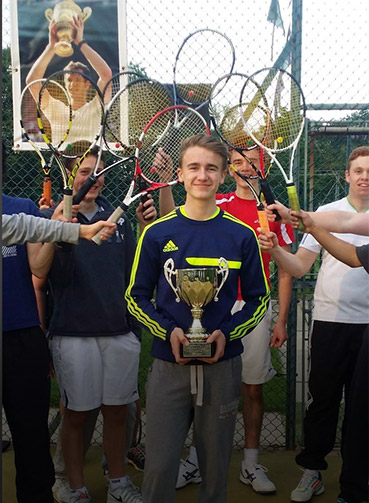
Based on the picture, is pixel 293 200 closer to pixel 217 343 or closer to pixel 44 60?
pixel 217 343

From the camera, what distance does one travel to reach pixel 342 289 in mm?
2756

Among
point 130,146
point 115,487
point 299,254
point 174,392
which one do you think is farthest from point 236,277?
point 115,487

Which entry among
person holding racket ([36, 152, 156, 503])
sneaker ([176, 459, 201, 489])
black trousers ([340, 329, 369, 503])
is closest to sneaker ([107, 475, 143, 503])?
person holding racket ([36, 152, 156, 503])

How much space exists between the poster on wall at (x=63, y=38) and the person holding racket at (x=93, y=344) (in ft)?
3.28

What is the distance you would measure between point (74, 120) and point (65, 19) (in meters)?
0.74

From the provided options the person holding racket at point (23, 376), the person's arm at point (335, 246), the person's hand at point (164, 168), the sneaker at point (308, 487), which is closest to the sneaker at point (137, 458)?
the sneaker at point (308, 487)

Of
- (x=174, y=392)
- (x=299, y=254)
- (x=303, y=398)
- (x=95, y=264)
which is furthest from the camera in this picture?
(x=303, y=398)

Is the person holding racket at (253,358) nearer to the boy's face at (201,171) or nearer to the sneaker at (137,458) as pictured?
the sneaker at (137,458)

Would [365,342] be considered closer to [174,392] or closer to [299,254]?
[299,254]

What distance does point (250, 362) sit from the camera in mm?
2959

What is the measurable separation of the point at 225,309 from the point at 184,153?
63 centimetres

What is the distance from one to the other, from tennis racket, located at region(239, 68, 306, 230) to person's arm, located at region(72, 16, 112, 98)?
1.04 meters

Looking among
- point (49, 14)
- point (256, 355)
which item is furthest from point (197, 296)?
point (49, 14)

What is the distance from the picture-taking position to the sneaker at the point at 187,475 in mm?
2982
